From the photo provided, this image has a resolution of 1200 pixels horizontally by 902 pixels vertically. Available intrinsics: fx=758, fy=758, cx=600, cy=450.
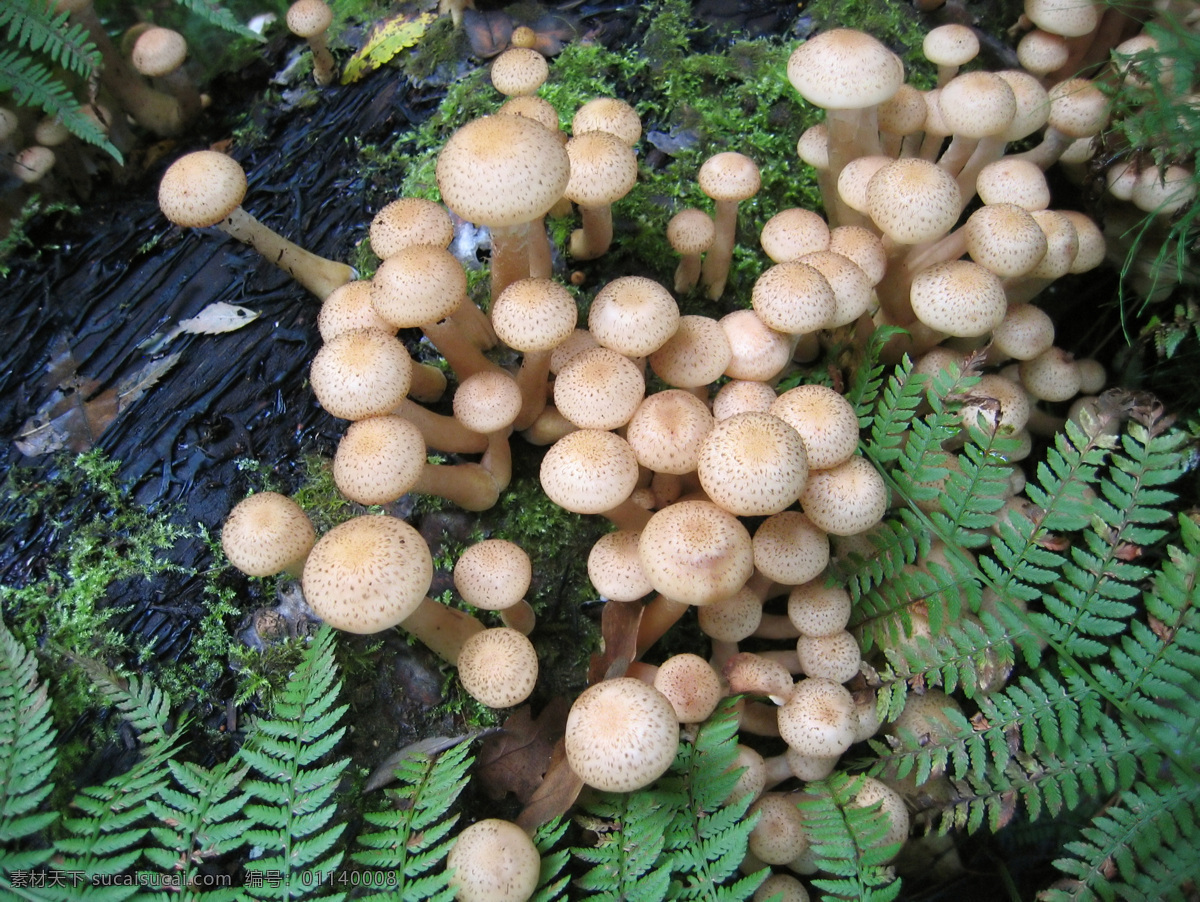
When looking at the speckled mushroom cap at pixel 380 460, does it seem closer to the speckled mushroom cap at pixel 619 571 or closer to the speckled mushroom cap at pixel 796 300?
the speckled mushroom cap at pixel 619 571

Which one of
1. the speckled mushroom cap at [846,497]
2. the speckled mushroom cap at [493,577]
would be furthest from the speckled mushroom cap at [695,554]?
the speckled mushroom cap at [493,577]

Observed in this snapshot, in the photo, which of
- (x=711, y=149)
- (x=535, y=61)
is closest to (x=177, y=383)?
(x=535, y=61)

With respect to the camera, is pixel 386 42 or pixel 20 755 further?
pixel 386 42

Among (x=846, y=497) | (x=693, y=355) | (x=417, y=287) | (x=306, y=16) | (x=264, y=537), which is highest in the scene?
(x=306, y=16)

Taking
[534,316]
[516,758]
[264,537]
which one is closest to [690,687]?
[516,758]

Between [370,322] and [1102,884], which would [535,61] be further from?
[1102,884]

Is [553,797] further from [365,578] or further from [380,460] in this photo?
[380,460]

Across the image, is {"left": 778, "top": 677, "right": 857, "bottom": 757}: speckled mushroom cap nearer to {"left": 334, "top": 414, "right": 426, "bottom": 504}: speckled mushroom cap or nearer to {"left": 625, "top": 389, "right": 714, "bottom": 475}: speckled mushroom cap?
{"left": 625, "top": 389, "right": 714, "bottom": 475}: speckled mushroom cap
